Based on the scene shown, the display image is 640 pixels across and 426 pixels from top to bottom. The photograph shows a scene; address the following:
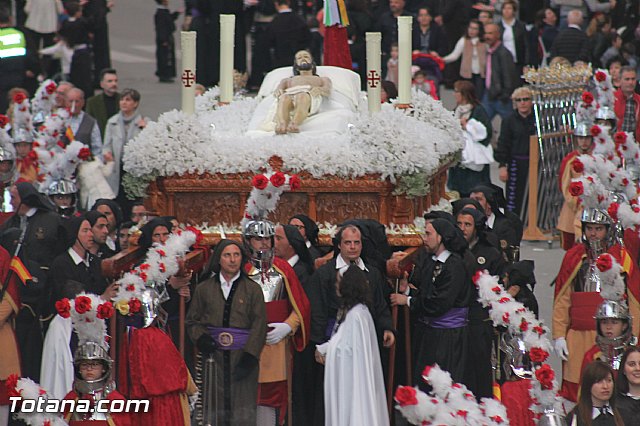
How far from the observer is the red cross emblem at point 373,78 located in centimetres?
1243

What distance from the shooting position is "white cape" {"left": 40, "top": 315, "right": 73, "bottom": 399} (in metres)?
11.0

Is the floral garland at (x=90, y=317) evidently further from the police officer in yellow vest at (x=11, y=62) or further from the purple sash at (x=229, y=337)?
the police officer in yellow vest at (x=11, y=62)

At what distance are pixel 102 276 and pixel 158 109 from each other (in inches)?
405

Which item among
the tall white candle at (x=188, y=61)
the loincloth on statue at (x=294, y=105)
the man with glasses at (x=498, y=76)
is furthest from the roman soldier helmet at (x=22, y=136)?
the man with glasses at (x=498, y=76)

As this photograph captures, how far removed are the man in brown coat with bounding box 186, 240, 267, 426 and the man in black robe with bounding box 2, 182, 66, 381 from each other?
4.31 feet

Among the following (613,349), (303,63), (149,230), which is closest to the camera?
(613,349)

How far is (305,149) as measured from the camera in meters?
12.1

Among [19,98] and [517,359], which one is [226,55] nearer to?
[19,98]

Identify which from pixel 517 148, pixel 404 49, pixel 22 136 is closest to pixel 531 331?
pixel 404 49

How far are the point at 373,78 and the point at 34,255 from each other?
2.76 meters

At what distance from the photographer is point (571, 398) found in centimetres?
1156

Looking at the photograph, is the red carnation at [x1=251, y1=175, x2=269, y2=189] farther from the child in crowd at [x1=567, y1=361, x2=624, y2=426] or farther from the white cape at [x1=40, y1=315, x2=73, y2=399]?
the child in crowd at [x1=567, y1=361, x2=624, y2=426]

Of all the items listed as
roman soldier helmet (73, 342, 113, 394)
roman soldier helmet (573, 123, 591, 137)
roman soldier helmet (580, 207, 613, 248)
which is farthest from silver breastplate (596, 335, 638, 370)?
roman soldier helmet (573, 123, 591, 137)

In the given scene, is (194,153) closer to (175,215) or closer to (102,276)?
(175,215)
